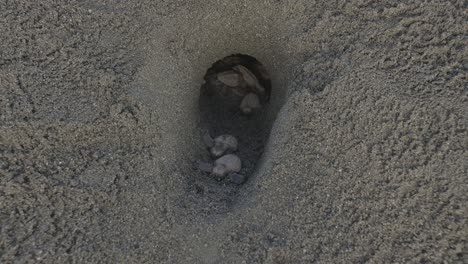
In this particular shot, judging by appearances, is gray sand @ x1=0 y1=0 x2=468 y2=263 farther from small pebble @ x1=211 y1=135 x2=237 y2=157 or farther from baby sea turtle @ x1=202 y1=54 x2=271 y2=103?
baby sea turtle @ x1=202 y1=54 x2=271 y2=103

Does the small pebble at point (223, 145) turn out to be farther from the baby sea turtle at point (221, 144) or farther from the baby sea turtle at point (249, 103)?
the baby sea turtle at point (249, 103)

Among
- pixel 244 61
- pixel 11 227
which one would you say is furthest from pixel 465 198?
pixel 11 227

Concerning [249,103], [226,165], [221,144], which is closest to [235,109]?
[249,103]

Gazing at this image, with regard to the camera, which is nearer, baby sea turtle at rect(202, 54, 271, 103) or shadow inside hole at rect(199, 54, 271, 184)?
shadow inside hole at rect(199, 54, 271, 184)

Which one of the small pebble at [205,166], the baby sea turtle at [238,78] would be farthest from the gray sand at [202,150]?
the baby sea turtle at [238,78]

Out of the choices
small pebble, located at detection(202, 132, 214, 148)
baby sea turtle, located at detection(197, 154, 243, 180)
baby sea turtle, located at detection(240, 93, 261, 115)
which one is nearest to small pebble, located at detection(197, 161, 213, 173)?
baby sea turtle, located at detection(197, 154, 243, 180)

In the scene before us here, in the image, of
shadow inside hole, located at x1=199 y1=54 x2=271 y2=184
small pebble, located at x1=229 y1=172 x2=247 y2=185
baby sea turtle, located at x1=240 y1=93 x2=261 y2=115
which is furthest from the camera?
baby sea turtle, located at x1=240 y1=93 x2=261 y2=115

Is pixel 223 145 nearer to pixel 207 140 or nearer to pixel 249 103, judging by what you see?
pixel 207 140
